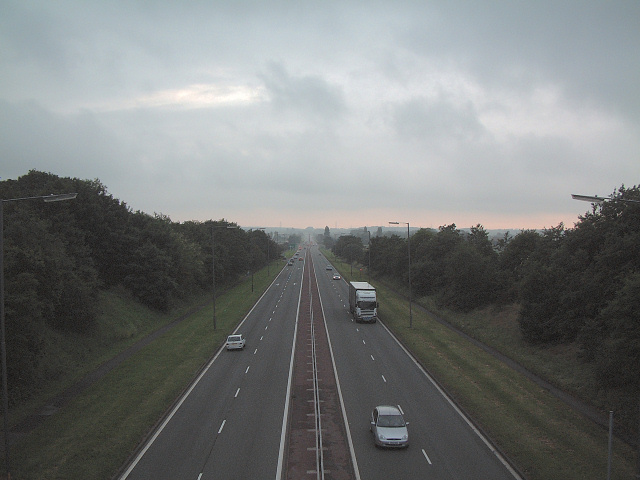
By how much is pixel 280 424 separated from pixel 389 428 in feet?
17.8

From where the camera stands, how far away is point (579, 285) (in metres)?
34.1

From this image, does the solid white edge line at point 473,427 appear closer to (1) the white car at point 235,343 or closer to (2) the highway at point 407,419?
(2) the highway at point 407,419

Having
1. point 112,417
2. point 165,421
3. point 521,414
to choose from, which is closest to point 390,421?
point 521,414

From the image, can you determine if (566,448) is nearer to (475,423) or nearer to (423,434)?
(475,423)

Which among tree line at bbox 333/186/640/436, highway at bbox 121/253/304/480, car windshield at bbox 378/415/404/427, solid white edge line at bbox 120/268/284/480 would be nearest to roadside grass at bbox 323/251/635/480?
tree line at bbox 333/186/640/436

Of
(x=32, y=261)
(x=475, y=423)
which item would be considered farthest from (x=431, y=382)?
(x=32, y=261)

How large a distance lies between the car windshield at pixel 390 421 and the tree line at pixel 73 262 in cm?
1975

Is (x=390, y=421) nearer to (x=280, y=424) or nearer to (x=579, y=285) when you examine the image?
(x=280, y=424)

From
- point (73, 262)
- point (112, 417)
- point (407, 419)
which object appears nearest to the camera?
point (407, 419)

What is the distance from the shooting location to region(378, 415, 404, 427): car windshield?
19.8 metres

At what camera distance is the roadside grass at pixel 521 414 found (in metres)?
17.8

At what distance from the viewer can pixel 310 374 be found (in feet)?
101

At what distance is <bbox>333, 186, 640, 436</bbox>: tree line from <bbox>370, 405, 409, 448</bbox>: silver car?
11.4m

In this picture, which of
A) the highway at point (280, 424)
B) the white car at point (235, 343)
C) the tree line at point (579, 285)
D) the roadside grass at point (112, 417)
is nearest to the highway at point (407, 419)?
the highway at point (280, 424)
